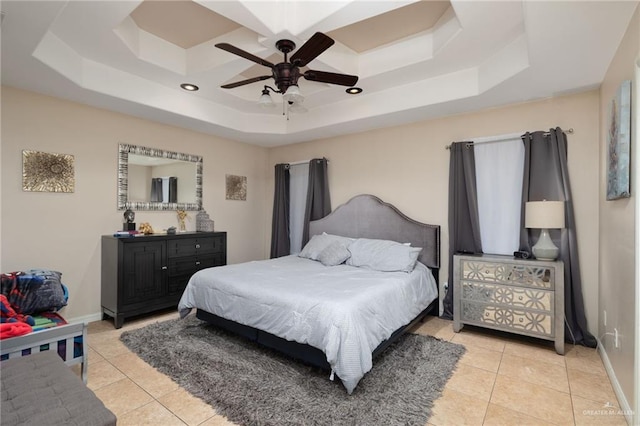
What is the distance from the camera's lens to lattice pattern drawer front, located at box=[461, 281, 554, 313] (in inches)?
114

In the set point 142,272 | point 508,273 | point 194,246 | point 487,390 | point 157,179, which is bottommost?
point 487,390

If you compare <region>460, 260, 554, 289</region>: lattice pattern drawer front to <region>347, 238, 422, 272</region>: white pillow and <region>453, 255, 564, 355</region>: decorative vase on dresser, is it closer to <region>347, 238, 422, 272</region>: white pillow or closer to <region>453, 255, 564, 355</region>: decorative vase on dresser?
<region>453, 255, 564, 355</region>: decorative vase on dresser

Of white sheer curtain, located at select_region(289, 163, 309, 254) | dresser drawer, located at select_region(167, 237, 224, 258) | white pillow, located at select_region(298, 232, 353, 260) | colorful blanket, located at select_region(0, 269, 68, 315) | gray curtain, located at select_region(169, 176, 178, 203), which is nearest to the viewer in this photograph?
colorful blanket, located at select_region(0, 269, 68, 315)

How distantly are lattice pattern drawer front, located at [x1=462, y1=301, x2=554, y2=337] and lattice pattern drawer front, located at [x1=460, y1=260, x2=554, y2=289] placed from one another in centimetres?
26

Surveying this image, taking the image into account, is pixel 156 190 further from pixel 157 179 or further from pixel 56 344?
pixel 56 344

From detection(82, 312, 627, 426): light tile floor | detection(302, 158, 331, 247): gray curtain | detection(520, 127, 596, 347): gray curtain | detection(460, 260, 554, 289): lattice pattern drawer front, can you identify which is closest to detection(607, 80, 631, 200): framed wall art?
detection(520, 127, 596, 347): gray curtain

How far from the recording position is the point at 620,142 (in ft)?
6.75

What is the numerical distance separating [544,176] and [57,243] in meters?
5.12

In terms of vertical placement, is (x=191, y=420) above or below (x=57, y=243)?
below

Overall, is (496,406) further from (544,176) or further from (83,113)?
(83,113)

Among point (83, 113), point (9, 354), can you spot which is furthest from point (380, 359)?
point (83, 113)

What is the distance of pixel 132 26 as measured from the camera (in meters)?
2.78

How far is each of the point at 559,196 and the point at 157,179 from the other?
468cm

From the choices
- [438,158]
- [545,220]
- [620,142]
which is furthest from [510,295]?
[438,158]
